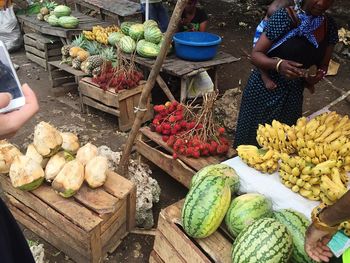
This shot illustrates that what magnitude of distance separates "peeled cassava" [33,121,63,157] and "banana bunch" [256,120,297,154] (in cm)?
162

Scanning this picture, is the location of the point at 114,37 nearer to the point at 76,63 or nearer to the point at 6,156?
the point at 76,63

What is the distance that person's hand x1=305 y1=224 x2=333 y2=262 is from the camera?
5.13 ft

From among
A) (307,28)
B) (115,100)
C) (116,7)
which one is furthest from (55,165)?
(116,7)

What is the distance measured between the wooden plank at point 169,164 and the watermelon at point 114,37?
2.30 m

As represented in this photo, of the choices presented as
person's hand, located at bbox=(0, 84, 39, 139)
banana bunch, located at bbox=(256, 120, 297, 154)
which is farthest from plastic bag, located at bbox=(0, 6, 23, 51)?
person's hand, located at bbox=(0, 84, 39, 139)

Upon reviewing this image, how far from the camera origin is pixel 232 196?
2.34 meters

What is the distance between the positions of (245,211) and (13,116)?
1386mm

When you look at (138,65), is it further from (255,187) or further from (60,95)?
(255,187)

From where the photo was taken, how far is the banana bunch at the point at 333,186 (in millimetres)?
2025

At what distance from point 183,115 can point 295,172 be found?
146 cm

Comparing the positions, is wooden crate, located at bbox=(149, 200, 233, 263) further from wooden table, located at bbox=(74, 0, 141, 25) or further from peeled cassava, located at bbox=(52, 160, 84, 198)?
wooden table, located at bbox=(74, 0, 141, 25)

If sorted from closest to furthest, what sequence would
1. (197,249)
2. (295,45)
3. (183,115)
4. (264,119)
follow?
(197,249) < (295,45) < (264,119) < (183,115)

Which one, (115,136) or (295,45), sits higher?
(295,45)

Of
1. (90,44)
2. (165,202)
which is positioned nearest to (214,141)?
(165,202)
